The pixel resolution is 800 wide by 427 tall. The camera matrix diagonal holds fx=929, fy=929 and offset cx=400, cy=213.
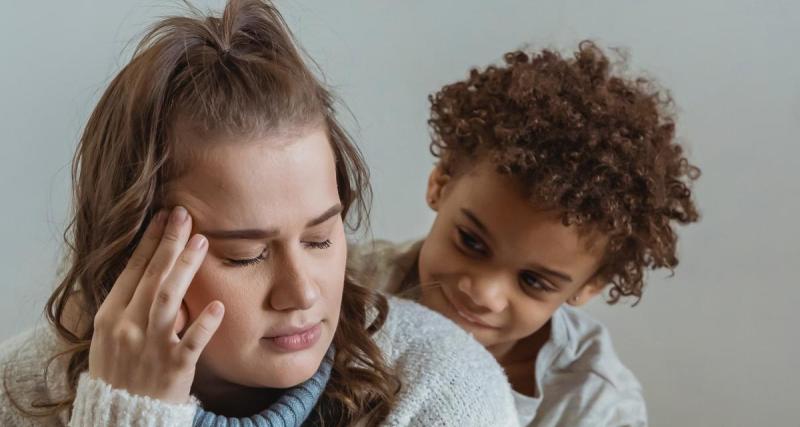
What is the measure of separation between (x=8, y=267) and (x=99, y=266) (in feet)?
2.18

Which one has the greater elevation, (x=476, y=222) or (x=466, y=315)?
(x=476, y=222)

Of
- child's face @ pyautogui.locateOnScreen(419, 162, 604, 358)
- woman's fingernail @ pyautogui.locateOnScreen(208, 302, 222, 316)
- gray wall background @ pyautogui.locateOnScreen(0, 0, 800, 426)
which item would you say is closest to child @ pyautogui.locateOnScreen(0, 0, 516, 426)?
woman's fingernail @ pyautogui.locateOnScreen(208, 302, 222, 316)

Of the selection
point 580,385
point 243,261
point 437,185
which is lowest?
point 580,385

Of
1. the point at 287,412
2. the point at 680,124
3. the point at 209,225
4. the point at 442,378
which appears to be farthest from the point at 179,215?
the point at 680,124

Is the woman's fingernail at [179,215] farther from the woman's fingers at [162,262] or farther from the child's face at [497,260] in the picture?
the child's face at [497,260]

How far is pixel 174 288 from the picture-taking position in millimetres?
820

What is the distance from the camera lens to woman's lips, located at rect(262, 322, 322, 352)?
2.84 ft

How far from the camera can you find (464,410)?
99 centimetres

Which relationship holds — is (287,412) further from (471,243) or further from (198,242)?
(471,243)

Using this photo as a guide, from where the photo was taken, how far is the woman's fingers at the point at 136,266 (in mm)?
842

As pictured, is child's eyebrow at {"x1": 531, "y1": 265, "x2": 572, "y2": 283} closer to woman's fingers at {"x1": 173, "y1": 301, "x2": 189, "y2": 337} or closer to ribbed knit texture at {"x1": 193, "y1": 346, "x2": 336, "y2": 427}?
ribbed knit texture at {"x1": 193, "y1": 346, "x2": 336, "y2": 427}

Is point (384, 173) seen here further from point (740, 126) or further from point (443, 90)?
point (740, 126)

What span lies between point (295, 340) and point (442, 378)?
0.21 meters

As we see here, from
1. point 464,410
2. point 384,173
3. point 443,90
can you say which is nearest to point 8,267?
point 384,173
